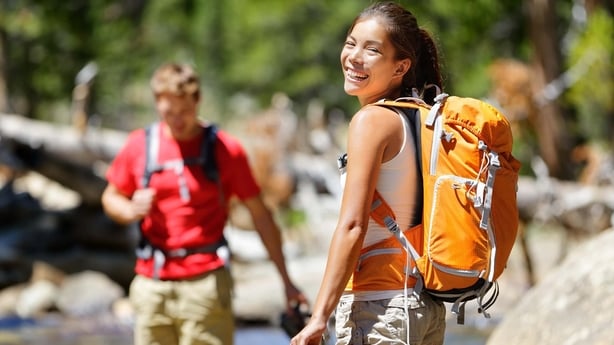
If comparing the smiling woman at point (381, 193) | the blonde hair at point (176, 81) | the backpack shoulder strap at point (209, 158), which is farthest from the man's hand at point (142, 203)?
the smiling woman at point (381, 193)

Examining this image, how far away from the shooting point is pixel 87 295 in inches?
574

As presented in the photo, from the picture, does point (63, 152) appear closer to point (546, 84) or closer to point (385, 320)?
point (546, 84)

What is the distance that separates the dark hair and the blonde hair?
2000 millimetres

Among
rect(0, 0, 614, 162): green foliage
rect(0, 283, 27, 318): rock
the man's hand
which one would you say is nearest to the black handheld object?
the man's hand

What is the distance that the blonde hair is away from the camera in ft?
18.0

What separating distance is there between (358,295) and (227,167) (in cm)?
220

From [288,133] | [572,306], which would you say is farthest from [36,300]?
[572,306]

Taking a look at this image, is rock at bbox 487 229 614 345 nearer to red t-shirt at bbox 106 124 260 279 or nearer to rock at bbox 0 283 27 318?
red t-shirt at bbox 106 124 260 279

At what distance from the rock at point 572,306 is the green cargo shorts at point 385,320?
166cm

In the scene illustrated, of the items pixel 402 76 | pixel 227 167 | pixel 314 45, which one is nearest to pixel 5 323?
pixel 227 167

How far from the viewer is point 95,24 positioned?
3250 centimetres

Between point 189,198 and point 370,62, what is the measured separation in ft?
6.95

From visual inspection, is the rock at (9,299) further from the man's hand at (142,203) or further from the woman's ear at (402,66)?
the woman's ear at (402,66)

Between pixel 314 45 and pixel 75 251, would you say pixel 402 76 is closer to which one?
pixel 75 251
